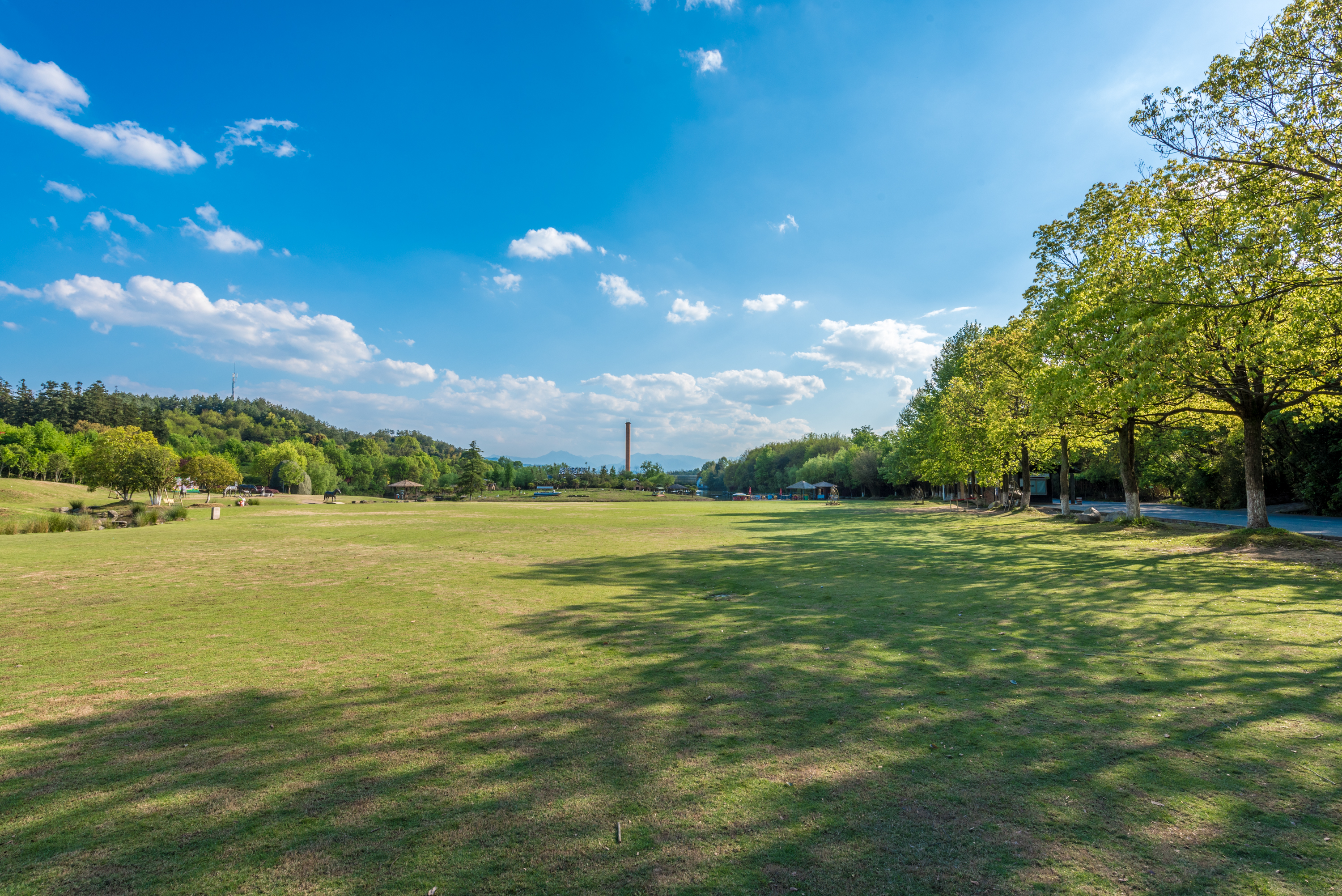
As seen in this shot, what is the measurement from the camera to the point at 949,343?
2506 inches

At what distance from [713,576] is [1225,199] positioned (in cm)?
1583

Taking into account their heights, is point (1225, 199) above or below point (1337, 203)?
above

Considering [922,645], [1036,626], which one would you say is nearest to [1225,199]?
[1036,626]

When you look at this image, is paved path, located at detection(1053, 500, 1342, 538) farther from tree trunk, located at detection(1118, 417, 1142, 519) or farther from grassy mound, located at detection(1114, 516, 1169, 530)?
tree trunk, located at detection(1118, 417, 1142, 519)

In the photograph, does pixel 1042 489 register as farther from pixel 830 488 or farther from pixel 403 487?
pixel 403 487

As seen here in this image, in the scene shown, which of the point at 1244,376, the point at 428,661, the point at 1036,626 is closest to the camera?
the point at 428,661

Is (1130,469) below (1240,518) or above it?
above

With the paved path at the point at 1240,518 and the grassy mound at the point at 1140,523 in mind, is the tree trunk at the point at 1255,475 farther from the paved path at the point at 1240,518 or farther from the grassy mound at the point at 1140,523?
the grassy mound at the point at 1140,523

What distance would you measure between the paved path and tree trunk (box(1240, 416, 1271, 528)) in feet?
4.01

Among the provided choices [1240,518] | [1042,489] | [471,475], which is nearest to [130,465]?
[471,475]

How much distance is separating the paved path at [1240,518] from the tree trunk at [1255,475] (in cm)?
122

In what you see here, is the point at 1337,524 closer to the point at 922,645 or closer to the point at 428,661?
the point at 922,645

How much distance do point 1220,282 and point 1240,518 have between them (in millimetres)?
19426

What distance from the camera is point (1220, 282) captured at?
47.4 feet
